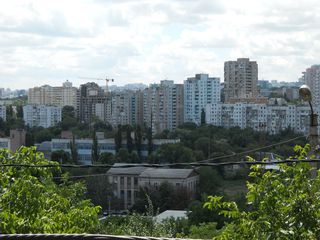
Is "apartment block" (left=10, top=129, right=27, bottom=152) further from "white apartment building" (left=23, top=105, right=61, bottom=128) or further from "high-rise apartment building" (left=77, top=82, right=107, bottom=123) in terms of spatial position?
"white apartment building" (left=23, top=105, right=61, bottom=128)

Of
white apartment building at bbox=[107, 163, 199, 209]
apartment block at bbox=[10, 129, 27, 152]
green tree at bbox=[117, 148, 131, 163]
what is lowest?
white apartment building at bbox=[107, 163, 199, 209]

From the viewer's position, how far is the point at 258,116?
41.7 metres

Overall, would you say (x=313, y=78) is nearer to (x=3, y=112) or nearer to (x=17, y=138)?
(x=3, y=112)

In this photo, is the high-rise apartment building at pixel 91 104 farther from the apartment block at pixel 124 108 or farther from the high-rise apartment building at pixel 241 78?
the high-rise apartment building at pixel 241 78

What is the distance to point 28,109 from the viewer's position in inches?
1925

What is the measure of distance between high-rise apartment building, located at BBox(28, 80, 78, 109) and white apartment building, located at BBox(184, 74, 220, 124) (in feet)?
44.1

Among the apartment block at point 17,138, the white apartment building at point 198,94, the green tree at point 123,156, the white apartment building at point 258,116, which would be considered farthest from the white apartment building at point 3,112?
the green tree at point 123,156

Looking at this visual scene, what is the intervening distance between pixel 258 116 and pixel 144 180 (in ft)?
58.2

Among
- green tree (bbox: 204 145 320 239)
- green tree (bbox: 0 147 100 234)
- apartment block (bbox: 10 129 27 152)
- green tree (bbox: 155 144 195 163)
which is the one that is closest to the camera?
green tree (bbox: 204 145 320 239)

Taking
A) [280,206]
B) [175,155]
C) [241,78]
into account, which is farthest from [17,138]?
[280,206]

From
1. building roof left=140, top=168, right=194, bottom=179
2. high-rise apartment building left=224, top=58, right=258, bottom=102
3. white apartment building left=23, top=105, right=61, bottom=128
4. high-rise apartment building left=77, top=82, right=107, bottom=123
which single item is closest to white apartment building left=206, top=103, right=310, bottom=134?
high-rise apartment building left=224, top=58, right=258, bottom=102

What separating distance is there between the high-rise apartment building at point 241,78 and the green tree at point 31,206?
151ft

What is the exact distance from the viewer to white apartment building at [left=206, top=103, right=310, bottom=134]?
39.8 metres

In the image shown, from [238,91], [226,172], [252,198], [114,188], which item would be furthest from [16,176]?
[238,91]
